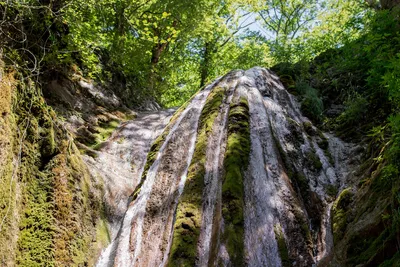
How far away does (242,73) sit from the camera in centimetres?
858

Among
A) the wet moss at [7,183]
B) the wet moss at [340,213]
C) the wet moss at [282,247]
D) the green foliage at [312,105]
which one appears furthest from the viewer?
the green foliage at [312,105]

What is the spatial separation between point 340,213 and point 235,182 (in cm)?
149

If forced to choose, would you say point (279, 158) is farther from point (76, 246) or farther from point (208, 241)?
point (76, 246)

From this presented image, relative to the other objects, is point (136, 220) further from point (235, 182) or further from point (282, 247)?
point (282, 247)

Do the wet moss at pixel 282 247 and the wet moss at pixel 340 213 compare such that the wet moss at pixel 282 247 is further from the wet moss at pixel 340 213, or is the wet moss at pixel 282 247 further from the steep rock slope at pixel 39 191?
the steep rock slope at pixel 39 191

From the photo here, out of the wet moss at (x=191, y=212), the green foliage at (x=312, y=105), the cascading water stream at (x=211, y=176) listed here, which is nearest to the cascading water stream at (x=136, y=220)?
the wet moss at (x=191, y=212)

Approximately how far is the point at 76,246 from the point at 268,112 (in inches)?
156

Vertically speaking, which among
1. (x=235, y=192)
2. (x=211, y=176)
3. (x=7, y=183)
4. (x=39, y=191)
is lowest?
(x=7, y=183)

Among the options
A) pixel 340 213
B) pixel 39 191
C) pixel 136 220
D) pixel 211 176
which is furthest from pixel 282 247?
pixel 39 191

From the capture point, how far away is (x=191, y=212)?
4211 millimetres

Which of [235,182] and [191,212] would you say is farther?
[235,182]

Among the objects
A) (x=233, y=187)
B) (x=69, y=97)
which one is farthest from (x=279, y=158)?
(x=69, y=97)

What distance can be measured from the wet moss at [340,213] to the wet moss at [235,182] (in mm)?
1268

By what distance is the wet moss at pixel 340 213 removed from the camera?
14.0 feet
